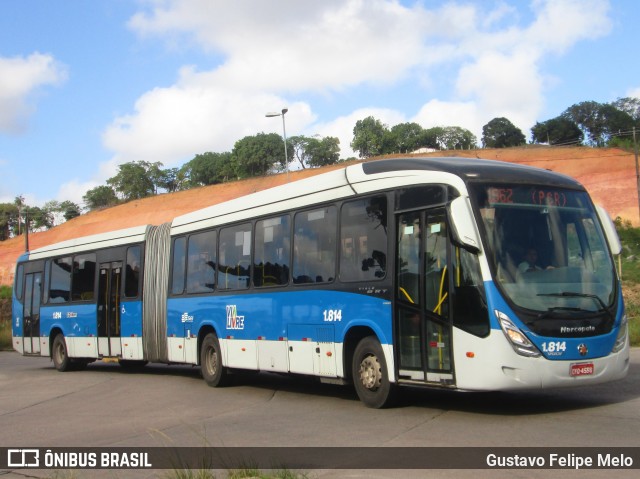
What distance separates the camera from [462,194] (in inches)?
391

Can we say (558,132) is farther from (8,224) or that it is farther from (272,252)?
(272,252)

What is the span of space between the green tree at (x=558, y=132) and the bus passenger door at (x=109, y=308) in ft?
303

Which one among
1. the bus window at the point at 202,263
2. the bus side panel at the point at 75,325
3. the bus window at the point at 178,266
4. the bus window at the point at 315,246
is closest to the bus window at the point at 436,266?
the bus window at the point at 315,246

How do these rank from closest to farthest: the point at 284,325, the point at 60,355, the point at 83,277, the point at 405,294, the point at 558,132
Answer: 1. the point at 405,294
2. the point at 284,325
3. the point at 83,277
4. the point at 60,355
5. the point at 558,132

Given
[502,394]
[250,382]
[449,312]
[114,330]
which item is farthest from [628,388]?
[114,330]

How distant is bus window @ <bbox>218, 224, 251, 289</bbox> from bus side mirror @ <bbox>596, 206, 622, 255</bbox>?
6391mm

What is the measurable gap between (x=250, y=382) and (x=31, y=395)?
4469 millimetres

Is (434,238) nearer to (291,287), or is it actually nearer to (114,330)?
(291,287)

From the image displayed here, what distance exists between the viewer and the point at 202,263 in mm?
16594

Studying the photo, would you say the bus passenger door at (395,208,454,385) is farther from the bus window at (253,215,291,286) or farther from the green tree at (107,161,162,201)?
the green tree at (107,161,162,201)

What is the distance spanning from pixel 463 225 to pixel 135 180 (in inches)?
4785

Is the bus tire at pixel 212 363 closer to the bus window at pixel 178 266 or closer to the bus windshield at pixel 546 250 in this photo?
the bus window at pixel 178 266

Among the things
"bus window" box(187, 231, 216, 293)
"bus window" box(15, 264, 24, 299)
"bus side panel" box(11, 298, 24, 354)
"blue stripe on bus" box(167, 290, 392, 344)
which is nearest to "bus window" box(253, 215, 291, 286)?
"blue stripe on bus" box(167, 290, 392, 344)

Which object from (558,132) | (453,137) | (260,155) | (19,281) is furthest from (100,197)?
(19,281)
